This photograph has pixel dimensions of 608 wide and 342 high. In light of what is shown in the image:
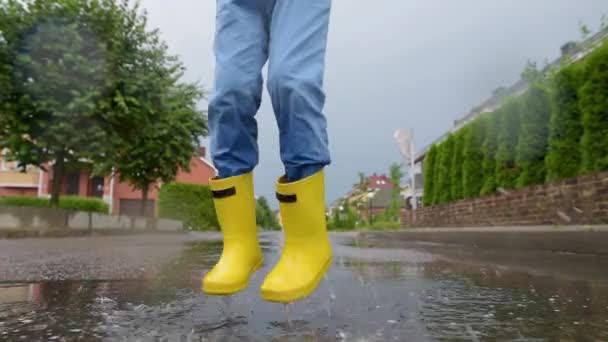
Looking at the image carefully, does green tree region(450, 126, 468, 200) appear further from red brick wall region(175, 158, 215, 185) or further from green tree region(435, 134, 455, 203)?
red brick wall region(175, 158, 215, 185)

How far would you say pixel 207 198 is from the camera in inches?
1372

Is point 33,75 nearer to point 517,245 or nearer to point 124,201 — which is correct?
point 517,245

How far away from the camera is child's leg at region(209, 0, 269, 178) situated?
1.73m

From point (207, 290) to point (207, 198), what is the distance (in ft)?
112

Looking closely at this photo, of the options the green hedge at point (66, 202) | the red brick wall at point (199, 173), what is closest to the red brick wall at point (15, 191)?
the green hedge at point (66, 202)

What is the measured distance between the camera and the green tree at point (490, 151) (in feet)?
31.5

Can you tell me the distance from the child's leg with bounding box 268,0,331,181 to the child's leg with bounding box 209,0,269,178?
80 millimetres

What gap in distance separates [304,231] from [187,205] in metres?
33.2

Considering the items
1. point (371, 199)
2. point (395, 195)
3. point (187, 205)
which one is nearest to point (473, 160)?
point (395, 195)

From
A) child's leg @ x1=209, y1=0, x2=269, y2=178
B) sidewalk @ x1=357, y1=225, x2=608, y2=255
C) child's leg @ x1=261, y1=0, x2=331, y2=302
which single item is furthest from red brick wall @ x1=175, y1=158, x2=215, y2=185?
child's leg @ x1=261, y1=0, x2=331, y2=302

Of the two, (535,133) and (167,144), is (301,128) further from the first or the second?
(167,144)

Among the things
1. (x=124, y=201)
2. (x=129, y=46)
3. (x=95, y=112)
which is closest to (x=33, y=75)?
(x=95, y=112)

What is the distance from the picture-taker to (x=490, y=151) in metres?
9.84

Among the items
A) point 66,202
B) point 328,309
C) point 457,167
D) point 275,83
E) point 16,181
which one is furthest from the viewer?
point 16,181
